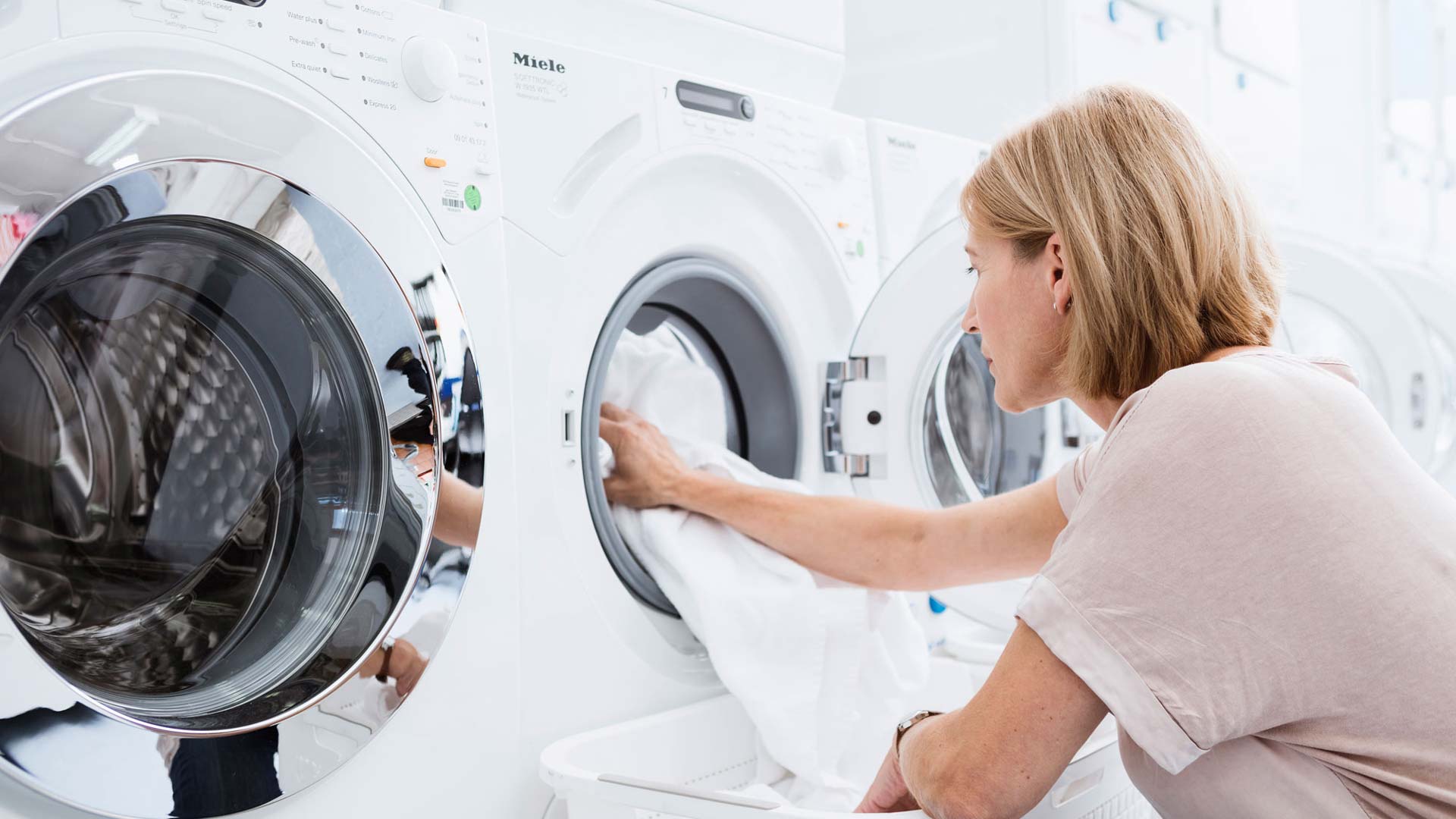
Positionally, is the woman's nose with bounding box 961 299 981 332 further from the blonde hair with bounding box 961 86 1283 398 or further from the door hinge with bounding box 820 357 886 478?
the door hinge with bounding box 820 357 886 478

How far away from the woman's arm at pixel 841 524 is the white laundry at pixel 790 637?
0.07ft

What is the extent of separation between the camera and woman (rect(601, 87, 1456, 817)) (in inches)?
27.0

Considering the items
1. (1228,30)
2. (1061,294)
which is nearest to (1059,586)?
(1061,294)

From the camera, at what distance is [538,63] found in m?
1.05

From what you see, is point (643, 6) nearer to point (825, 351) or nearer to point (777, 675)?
point (825, 351)

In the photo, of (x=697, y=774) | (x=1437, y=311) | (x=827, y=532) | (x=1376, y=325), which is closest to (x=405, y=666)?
(x=697, y=774)

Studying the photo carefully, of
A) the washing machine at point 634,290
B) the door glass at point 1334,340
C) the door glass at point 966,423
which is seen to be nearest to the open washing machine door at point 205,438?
the washing machine at point 634,290

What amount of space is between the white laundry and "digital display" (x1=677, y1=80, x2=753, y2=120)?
346 millimetres

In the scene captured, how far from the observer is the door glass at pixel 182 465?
750mm

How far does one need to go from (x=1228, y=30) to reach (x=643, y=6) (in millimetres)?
1955

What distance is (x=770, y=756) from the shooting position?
1.20 meters

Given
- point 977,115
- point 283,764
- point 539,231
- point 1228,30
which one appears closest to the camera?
point 283,764

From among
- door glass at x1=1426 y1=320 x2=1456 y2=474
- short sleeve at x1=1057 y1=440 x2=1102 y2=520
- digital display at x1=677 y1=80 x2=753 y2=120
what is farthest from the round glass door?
door glass at x1=1426 y1=320 x2=1456 y2=474

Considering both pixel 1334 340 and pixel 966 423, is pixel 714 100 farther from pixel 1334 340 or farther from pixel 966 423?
pixel 1334 340
